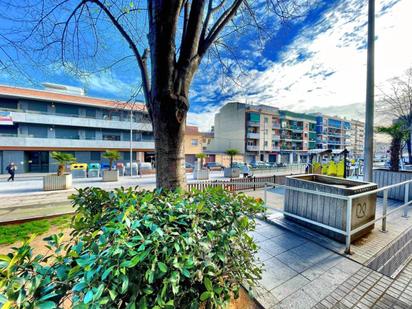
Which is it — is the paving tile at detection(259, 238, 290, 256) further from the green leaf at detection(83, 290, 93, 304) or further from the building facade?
the building facade

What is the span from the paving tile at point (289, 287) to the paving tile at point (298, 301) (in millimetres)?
52

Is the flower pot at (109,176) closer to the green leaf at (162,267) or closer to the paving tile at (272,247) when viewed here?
the paving tile at (272,247)

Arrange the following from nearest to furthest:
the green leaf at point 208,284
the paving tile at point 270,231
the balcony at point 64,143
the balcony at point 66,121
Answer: the green leaf at point 208,284 → the paving tile at point 270,231 → the balcony at point 64,143 → the balcony at point 66,121

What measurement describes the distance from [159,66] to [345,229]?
4321mm

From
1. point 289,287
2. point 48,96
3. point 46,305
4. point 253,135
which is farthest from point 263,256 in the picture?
point 253,135

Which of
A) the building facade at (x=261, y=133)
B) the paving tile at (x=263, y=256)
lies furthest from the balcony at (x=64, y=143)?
the paving tile at (x=263, y=256)

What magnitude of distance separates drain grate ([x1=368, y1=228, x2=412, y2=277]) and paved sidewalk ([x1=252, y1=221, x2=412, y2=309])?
0.12m

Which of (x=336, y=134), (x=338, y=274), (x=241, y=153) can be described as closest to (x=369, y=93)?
(x=338, y=274)

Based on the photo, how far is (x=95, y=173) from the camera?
1894 cm

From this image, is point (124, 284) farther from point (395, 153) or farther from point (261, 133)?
point (261, 133)

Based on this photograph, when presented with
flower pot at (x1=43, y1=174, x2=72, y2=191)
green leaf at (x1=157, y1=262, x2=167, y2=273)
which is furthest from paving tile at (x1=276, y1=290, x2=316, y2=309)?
flower pot at (x1=43, y1=174, x2=72, y2=191)

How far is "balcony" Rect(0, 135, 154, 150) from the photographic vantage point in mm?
21414

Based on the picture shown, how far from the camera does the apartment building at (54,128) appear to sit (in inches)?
861

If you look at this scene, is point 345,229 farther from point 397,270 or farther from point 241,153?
point 241,153
